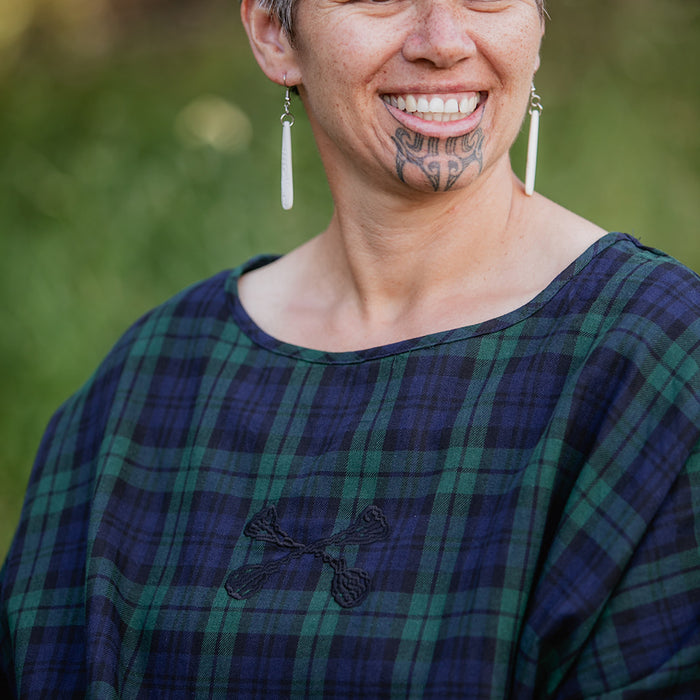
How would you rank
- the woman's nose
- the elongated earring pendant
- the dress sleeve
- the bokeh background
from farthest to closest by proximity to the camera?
the bokeh background → the elongated earring pendant → the woman's nose → the dress sleeve

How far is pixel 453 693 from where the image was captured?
A: 58.6 inches

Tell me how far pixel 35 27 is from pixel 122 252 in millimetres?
1447

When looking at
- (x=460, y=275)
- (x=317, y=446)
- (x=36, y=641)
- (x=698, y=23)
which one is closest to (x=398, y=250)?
(x=460, y=275)

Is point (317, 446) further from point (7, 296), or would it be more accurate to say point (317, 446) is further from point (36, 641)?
point (7, 296)

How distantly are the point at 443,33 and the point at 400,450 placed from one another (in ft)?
2.11

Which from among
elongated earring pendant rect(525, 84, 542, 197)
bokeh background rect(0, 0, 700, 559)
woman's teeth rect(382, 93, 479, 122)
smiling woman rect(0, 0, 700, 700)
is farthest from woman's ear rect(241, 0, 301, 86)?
bokeh background rect(0, 0, 700, 559)

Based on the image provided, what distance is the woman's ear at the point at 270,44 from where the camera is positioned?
6.36 ft

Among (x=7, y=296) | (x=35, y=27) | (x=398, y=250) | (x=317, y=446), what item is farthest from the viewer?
(x=35, y=27)

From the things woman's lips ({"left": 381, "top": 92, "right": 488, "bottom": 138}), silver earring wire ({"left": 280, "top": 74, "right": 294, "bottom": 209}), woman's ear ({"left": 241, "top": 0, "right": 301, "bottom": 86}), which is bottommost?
silver earring wire ({"left": 280, "top": 74, "right": 294, "bottom": 209})

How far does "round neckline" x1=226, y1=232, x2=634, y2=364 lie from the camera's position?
1706mm

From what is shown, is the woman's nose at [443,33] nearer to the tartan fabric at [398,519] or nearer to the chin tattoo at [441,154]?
the chin tattoo at [441,154]

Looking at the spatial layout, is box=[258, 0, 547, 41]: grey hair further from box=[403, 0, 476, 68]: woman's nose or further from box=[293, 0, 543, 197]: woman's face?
box=[403, 0, 476, 68]: woman's nose

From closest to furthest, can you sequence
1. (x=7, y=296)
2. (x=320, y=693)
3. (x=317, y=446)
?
(x=320, y=693)
(x=317, y=446)
(x=7, y=296)

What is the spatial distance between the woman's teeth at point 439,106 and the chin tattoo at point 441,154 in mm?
32
